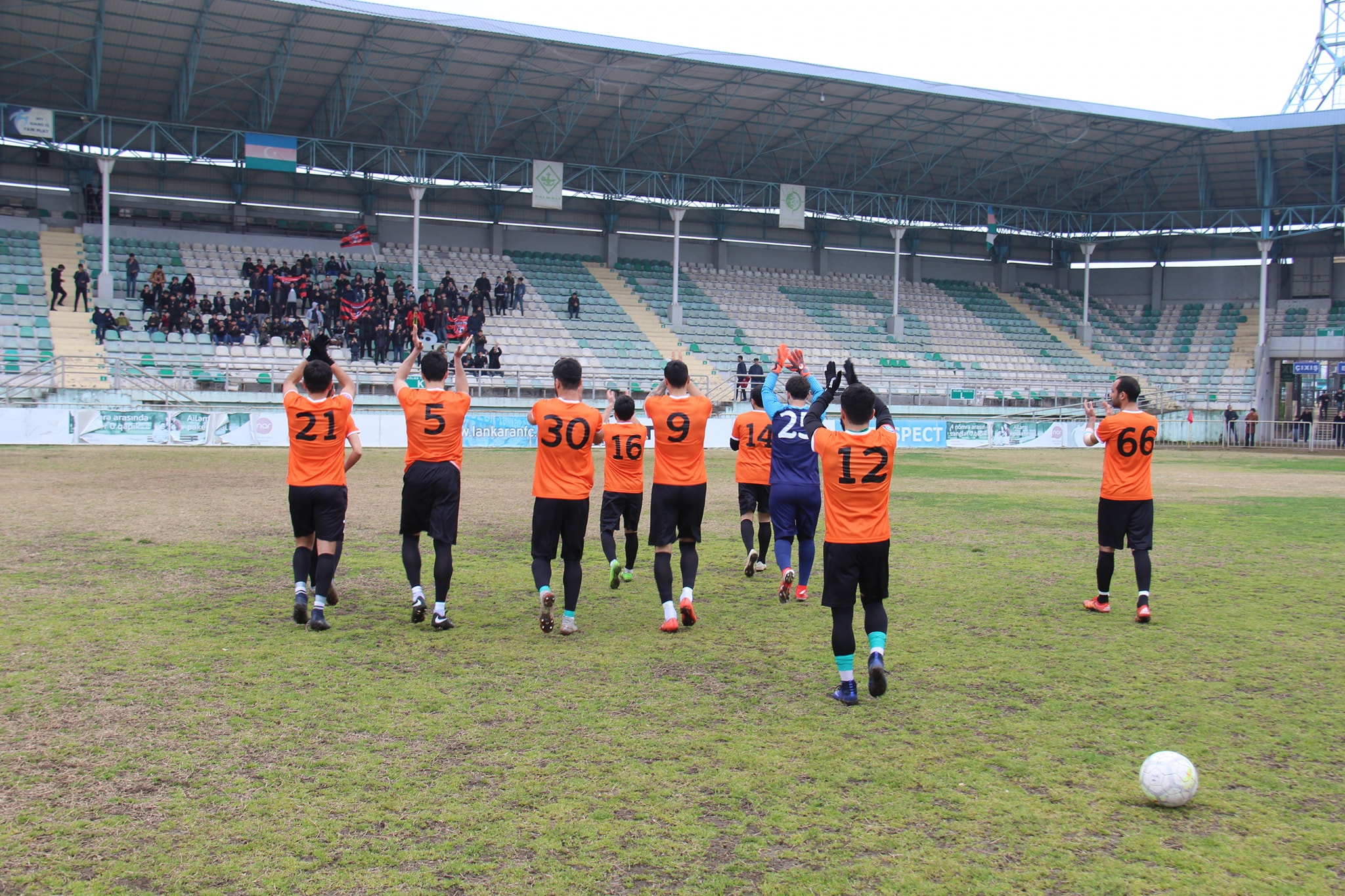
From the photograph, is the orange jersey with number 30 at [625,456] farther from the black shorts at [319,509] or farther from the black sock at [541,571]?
the black shorts at [319,509]

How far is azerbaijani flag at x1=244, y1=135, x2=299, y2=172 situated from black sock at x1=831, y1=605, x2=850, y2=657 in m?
33.9

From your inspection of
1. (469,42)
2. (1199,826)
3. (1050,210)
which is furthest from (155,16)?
(1050,210)

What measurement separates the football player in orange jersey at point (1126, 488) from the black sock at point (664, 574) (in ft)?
12.4

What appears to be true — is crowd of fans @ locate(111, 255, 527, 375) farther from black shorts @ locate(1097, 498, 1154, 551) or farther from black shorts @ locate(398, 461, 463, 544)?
black shorts @ locate(1097, 498, 1154, 551)

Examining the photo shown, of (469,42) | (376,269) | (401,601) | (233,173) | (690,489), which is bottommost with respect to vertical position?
(401,601)

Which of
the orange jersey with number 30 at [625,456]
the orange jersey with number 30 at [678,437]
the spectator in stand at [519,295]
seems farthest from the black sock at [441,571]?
the spectator in stand at [519,295]

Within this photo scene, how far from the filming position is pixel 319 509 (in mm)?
8250

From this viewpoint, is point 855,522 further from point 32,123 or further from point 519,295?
point 32,123

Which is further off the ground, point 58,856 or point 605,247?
point 605,247

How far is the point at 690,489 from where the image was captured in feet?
27.2

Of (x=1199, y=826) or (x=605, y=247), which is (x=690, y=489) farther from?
(x=605, y=247)

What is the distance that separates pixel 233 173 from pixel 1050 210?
122 feet

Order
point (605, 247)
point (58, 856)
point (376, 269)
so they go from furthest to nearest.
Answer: point (605, 247) < point (376, 269) < point (58, 856)

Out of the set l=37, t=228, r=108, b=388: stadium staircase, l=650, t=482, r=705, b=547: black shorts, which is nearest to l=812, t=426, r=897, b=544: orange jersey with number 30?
l=650, t=482, r=705, b=547: black shorts
